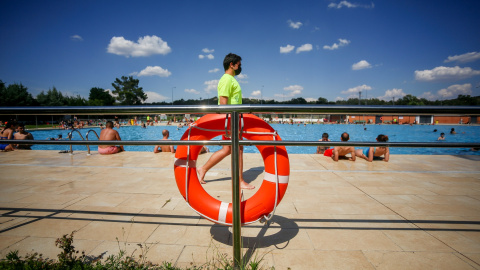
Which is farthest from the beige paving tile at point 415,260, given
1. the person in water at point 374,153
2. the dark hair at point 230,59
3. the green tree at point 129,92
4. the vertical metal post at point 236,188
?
the green tree at point 129,92

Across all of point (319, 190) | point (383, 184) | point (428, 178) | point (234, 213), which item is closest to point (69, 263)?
point (234, 213)

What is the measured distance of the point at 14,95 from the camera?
3331 centimetres

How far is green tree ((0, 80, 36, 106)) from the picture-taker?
3200 cm

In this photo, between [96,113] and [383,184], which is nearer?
[96,113]

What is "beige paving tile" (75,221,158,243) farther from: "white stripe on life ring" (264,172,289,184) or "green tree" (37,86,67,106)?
"green tree" (37,86,67,106)

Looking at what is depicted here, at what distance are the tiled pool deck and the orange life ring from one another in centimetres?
32

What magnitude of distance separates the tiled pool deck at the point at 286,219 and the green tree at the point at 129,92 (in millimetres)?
77156

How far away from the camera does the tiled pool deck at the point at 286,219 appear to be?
1649 millimetres

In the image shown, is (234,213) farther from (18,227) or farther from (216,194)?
(18,227)

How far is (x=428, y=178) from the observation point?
3758 mm

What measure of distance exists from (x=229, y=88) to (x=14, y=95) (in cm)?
4632

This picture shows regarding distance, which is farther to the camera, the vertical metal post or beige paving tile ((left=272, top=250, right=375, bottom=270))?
beige paving tile ((left=272, top=250, right=375, bottom=270))

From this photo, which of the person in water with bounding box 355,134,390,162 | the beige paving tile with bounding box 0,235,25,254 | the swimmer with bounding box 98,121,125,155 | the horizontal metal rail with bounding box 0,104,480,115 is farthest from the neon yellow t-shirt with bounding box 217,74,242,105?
the swimmer with bounding box 98,121,125,155

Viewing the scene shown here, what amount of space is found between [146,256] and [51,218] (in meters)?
1.39
